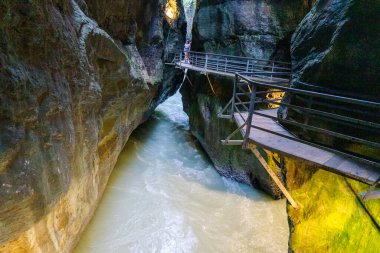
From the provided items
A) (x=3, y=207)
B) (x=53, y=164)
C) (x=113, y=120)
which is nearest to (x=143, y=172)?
(x=113, y=120)

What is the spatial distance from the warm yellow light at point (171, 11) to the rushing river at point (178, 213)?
9151 mm

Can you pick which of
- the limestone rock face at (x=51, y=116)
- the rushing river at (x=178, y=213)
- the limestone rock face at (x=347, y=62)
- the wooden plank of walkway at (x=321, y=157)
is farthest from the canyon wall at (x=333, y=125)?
→ the limestone rock face at (x=51, y=116)

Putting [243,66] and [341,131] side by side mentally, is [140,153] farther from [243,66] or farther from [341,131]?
[341,131]

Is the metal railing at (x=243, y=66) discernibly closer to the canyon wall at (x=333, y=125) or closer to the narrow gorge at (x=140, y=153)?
the narrow gorge at (x=140, y=153)

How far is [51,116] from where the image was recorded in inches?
151

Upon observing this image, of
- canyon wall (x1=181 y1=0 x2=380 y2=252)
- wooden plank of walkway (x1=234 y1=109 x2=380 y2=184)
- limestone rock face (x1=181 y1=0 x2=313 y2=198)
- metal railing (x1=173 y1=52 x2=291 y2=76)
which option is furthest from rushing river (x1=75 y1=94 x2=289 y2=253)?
metal railing (x1=173 y1=52 x2=291 y2=76)

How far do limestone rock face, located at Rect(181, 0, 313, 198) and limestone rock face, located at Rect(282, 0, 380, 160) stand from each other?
5.12 metres

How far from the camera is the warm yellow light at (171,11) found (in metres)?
15.5

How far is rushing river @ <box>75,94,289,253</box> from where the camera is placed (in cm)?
640

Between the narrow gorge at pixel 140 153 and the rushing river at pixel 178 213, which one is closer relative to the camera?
the narrow gorge at pixel 140 153

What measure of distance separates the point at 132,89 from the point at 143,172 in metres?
3.34

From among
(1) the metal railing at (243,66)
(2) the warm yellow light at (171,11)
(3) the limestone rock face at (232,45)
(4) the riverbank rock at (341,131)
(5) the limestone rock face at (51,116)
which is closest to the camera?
(5) the limestone rock face at (51,116)

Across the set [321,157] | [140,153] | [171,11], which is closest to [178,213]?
[140,153]

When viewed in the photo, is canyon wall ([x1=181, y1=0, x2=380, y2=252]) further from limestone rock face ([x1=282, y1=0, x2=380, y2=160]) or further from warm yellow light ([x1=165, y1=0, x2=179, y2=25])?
warm yellow light ([x1=165, y1=0, x2=179, y2=25])
